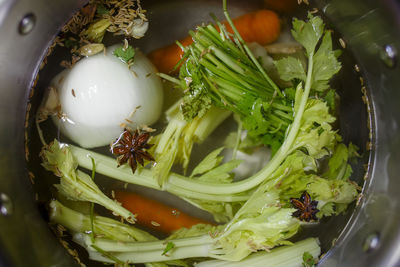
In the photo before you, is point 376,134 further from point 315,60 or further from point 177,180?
point 177,180

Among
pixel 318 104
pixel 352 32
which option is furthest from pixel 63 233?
pixel 352 32

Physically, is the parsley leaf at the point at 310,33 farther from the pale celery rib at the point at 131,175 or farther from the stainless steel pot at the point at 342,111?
the pale celery rib at the point at 131,175

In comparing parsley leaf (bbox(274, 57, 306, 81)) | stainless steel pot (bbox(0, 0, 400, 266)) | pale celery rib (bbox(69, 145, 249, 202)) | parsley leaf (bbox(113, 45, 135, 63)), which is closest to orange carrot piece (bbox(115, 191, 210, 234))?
pale celery rib (bbox(69, 145, 249, 202))

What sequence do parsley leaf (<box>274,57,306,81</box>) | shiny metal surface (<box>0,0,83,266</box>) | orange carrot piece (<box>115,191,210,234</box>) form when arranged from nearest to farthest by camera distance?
shiny metal surface (<box>0,0,83,266</box>)
parsley leaf (<box>274,57,306,81</box>)
orange carrot piece (<box>115,191,210,234</box>)

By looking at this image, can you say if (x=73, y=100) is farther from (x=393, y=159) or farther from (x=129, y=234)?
(x=393, y=159)

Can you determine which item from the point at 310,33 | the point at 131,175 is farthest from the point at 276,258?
the point at 310,33

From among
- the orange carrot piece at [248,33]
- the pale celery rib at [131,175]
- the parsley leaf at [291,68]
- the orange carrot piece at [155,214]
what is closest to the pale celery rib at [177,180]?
the pale celery rib at [131,175]

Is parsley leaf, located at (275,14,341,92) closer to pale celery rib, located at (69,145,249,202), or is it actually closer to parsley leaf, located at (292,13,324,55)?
parsley leaf, located at (292,13,324,55)

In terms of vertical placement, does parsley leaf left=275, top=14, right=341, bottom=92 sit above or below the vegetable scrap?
above
